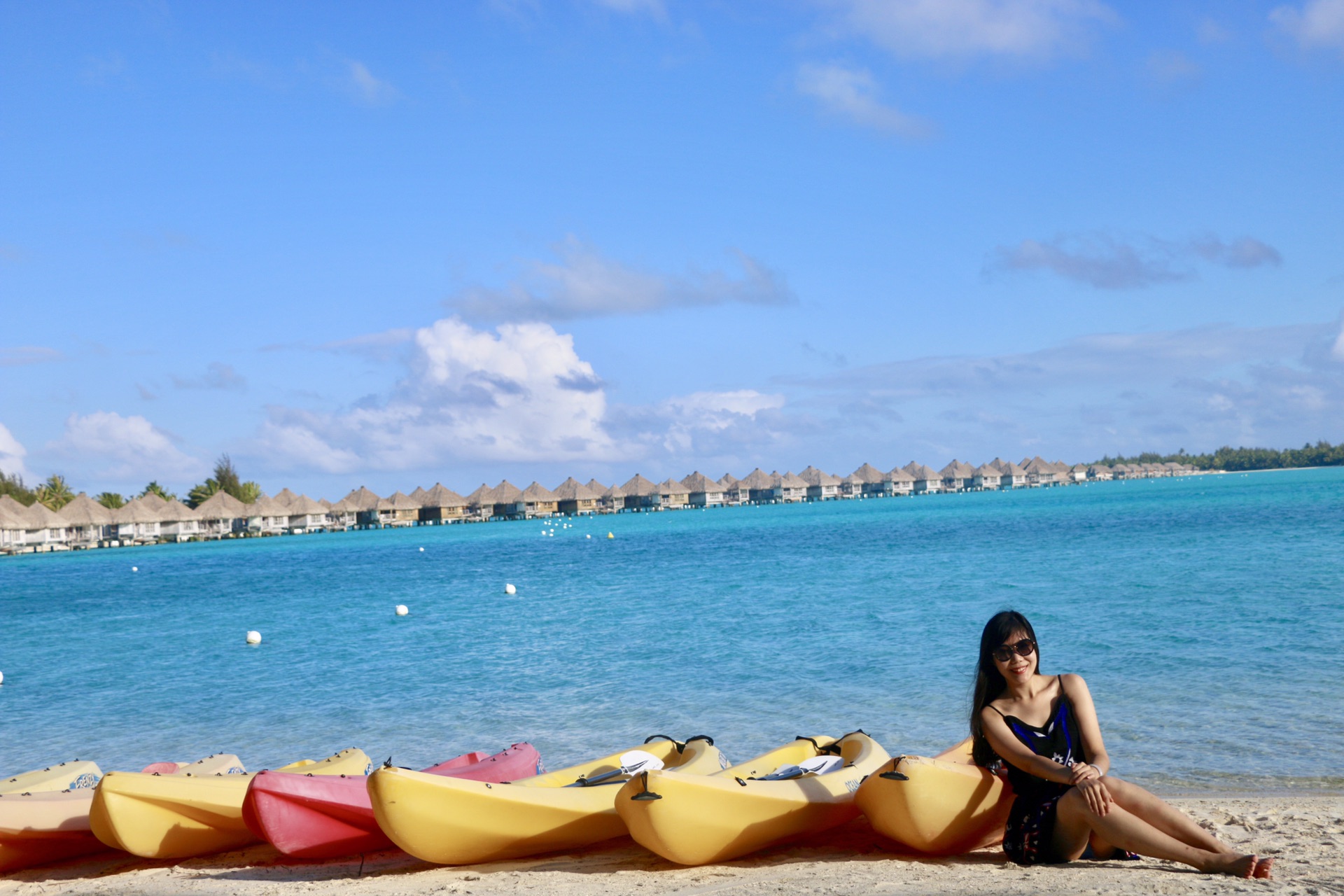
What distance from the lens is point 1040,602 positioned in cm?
1541

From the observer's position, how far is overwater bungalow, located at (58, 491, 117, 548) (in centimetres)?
5388

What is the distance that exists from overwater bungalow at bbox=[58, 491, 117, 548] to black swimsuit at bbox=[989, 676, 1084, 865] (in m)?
58.5

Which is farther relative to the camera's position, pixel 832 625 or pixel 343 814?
pixel 832 625

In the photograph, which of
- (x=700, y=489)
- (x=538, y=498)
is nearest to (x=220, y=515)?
(x=538, y=498)

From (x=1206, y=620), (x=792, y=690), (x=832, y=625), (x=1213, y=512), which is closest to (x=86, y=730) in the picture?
(x=792, y=690)

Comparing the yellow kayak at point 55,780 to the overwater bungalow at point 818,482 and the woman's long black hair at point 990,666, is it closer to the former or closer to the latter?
the woman's long black hair at point 990,666

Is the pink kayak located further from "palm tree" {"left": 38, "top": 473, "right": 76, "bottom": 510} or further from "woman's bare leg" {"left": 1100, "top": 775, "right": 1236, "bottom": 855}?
"palm tree" {"left": 38, "top": 473, "right": 76, "bottom": 510}

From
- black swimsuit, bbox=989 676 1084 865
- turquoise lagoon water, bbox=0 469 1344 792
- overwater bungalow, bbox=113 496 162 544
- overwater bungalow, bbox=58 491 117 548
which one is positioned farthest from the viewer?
overwater bungalow, bbox=113 496 162 544

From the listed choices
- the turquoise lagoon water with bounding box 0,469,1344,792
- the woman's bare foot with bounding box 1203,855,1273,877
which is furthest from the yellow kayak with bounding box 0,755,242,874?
the woman's bare foot with bounding box 1203,855,1273,877

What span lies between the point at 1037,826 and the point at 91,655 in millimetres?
14406

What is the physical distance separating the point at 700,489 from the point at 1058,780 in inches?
3378

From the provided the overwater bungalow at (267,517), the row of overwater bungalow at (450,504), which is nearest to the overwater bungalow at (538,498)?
the row of overwater bungalow at (450,504)

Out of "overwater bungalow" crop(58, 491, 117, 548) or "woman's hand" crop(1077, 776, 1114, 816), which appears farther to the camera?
"overwater bungalow" crop(58, 491, 117, 548)

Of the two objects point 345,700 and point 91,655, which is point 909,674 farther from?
point 91,655
